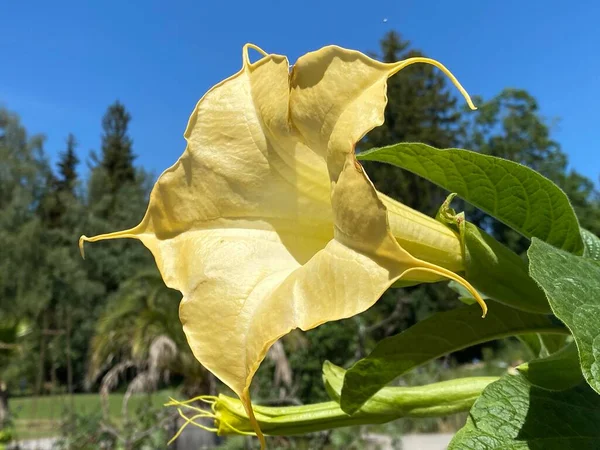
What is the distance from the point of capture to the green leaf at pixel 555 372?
0.48 meters

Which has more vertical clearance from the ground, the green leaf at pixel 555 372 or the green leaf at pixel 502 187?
the green leaf at pixel 502 187

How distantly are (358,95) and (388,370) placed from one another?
292mm

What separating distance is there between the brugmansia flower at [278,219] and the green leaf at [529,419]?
0.10 metres

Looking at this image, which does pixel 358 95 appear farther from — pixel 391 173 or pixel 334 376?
pixel 391 173

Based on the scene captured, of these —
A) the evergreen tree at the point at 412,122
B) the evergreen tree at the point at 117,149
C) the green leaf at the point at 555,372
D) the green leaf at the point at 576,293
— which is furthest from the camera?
the evergreen tree at the point at 117,149

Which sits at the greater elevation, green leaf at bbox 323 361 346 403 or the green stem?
green leaf at bbox 323 361 346 403

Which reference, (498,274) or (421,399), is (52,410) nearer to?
(421,399)

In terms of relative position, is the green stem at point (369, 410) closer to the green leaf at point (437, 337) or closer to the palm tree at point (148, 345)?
the green leaf at point (437, 337)

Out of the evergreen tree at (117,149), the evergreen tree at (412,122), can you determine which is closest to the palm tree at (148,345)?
the evergreen tree at (412,122)

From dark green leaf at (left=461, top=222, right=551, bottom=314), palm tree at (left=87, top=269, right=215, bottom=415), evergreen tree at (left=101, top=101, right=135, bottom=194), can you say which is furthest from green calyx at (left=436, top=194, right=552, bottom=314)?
evergreen tree at (left=101, top=101, right=135, bottom=194)

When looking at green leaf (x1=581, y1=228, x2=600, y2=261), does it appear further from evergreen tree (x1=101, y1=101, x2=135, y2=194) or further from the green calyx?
evergreen tree (x1=101, y1=101, x2=135, y2=194)

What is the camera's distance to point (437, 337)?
576 mm

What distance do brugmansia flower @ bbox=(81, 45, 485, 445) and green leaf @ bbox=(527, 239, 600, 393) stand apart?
0.05 m

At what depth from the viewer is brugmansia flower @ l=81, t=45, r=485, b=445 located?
1.28 feet
